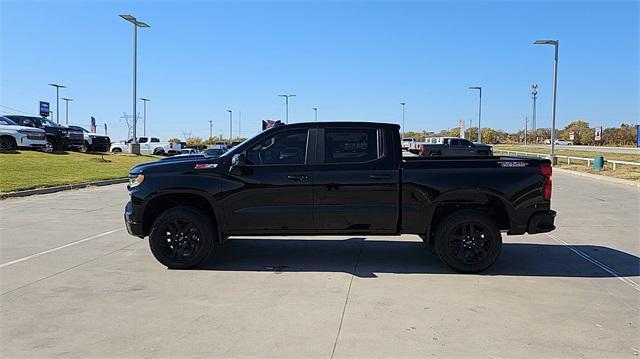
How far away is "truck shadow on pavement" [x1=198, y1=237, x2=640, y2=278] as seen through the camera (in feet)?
22.1

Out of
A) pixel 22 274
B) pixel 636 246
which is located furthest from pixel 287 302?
pixel 636 246

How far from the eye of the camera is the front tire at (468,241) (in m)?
6.55

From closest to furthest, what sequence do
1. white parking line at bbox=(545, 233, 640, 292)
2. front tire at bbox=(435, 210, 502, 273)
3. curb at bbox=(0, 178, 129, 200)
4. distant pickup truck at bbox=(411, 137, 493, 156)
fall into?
white parking line at bbox=(545, 233, 640, 292), front tire at bbox=(435, 210, 502, 273), curb at bbox=(0, 178, 129, 200), distant pickup truck at bbox=(411, 137, 493, 156)

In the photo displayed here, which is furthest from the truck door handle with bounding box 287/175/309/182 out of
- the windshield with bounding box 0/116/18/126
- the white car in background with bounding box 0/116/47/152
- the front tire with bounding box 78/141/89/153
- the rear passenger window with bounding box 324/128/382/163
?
the front tire with bounding box 78/141/89/153

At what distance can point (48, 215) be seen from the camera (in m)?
11.4

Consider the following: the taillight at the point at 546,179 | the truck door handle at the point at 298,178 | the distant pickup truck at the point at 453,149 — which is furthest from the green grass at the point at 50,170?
the distant pickup truck at the point at 453,149

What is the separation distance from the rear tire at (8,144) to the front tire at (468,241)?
25421 millimetres

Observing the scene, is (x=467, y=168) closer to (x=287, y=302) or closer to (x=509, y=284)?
(x=509, y=284)

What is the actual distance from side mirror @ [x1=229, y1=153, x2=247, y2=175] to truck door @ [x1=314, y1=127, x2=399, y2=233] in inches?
36.2

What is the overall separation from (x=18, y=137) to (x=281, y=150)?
2390 centimetres

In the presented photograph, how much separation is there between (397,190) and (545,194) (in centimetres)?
186

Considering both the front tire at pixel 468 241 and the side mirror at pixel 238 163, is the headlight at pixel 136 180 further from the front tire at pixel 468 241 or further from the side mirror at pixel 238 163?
the front tire at pixel 468 241

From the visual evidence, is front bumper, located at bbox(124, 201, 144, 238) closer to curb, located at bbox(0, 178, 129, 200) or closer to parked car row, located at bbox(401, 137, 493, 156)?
curb, located at bbox(0, 178, 129, 200)

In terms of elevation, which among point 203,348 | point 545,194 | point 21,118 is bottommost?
point 203,348
